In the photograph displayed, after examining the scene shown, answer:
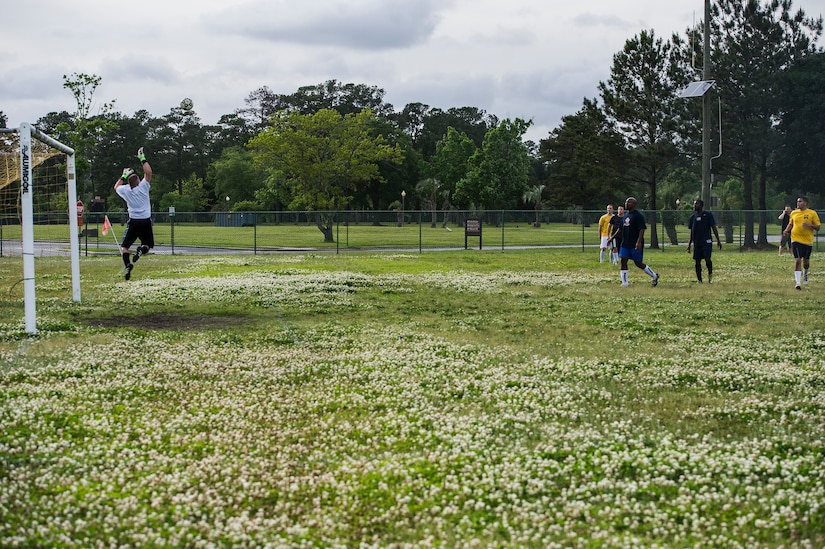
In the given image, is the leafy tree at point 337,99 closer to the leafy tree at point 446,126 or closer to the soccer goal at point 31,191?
the leafy tree at point 446,126

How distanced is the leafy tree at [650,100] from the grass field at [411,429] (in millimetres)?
31970

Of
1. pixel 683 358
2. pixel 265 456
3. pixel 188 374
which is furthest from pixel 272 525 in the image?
pixel 683 358

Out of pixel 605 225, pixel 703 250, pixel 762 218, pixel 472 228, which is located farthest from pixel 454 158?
pixel 703 250

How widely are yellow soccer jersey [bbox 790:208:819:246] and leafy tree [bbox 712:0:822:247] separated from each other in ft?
88.8

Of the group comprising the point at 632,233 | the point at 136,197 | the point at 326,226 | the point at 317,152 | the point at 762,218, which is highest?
the point at 317,152

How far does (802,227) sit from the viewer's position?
1936cm

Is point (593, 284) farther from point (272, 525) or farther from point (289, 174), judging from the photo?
point (289, 174)

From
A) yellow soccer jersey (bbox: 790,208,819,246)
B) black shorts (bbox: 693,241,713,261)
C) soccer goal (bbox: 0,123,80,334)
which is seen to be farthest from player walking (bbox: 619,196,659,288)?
soccer goal (bbox: 0,123,80,334)

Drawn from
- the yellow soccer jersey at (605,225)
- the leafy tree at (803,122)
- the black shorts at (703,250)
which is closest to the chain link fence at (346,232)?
the leafy tree at (803,122)

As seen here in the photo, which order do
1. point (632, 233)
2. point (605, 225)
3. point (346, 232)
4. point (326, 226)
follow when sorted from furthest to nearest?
point (326, 226) → point (346, 232) → point (605, 225) → point (632, 233)

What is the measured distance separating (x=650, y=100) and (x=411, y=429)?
1641 inches

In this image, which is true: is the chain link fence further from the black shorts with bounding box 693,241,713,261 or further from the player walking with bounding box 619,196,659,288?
the player walking with bounding box 619,196,659,288

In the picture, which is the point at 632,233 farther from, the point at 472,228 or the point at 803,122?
the point at 803,122

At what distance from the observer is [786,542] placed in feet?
14.8
